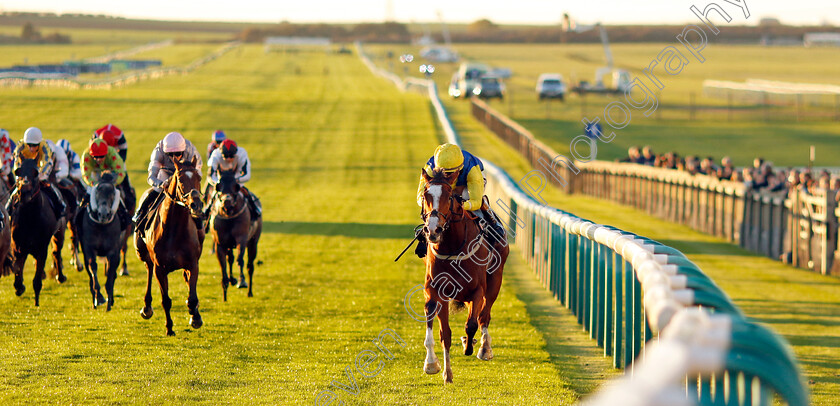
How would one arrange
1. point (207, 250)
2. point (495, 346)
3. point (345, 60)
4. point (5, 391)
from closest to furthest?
1. point (5, 391)
2. point (495, 346)
3. point (207, 250)
4. point (345, 60)

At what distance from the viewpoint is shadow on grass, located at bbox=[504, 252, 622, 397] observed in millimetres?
8648

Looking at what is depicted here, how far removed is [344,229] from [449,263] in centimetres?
1363

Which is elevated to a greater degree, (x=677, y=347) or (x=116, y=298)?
(x=677, y=347)

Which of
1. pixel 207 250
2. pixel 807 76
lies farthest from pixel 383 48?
pixel 207 250

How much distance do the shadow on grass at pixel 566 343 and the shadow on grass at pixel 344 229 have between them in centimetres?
671

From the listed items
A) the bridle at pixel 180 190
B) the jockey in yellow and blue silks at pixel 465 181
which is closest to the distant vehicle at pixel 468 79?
the bridle at pixel 180 190

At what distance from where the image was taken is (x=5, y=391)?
8.00 metres

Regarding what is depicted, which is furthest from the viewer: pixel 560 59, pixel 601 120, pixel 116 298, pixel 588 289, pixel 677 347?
pixel 560 59

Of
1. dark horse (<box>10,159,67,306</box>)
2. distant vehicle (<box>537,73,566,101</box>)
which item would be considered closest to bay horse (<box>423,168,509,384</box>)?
dark horse (<box>10,159,67,306</box>)

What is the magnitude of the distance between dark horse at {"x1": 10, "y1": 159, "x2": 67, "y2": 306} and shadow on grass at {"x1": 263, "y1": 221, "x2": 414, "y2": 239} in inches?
347

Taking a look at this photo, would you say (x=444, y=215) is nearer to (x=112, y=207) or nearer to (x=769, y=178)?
(x=112, y=207)

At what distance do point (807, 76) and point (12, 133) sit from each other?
71.7m

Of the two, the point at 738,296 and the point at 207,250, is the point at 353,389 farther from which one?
the point at 207,250

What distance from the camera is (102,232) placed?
12172 millimetres
